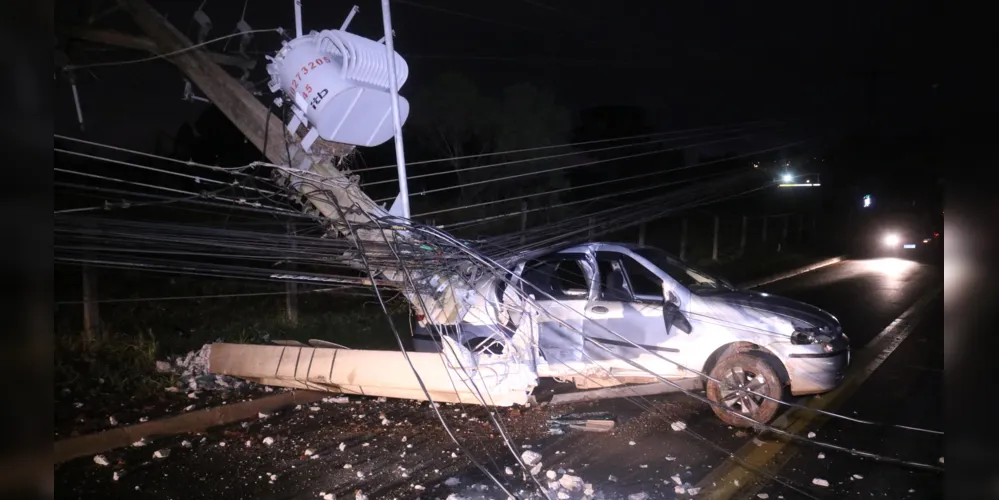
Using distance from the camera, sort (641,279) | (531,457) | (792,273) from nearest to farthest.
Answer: (531,457) < (641,279) < (792,273)

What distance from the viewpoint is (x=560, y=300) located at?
6.50 metres

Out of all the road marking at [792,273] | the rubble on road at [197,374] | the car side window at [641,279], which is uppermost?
the car side window at [641,279]

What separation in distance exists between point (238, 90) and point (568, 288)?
4.04m

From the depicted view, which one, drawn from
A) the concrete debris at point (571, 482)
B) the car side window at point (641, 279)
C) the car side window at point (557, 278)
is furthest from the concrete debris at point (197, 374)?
the car side window at point (641, 279)

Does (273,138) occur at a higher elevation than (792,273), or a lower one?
higher

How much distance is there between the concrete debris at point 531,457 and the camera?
4.94m

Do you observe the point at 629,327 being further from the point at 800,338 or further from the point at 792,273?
the point at 792,273

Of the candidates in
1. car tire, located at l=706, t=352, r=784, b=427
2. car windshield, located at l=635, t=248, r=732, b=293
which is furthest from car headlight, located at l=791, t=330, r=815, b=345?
car windshield, located at l=635, t=248, r=732, b=293

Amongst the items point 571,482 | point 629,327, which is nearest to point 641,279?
point 629,327

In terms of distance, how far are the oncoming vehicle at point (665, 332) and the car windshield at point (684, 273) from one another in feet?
0.11

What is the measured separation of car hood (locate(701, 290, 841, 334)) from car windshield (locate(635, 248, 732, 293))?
338 millimetres

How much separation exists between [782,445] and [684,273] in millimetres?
2106

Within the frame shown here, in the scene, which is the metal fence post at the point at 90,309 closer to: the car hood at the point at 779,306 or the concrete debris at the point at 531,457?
the concrete debris at the point at 531,457

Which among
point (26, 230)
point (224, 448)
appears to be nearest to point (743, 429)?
point (224, 448)
